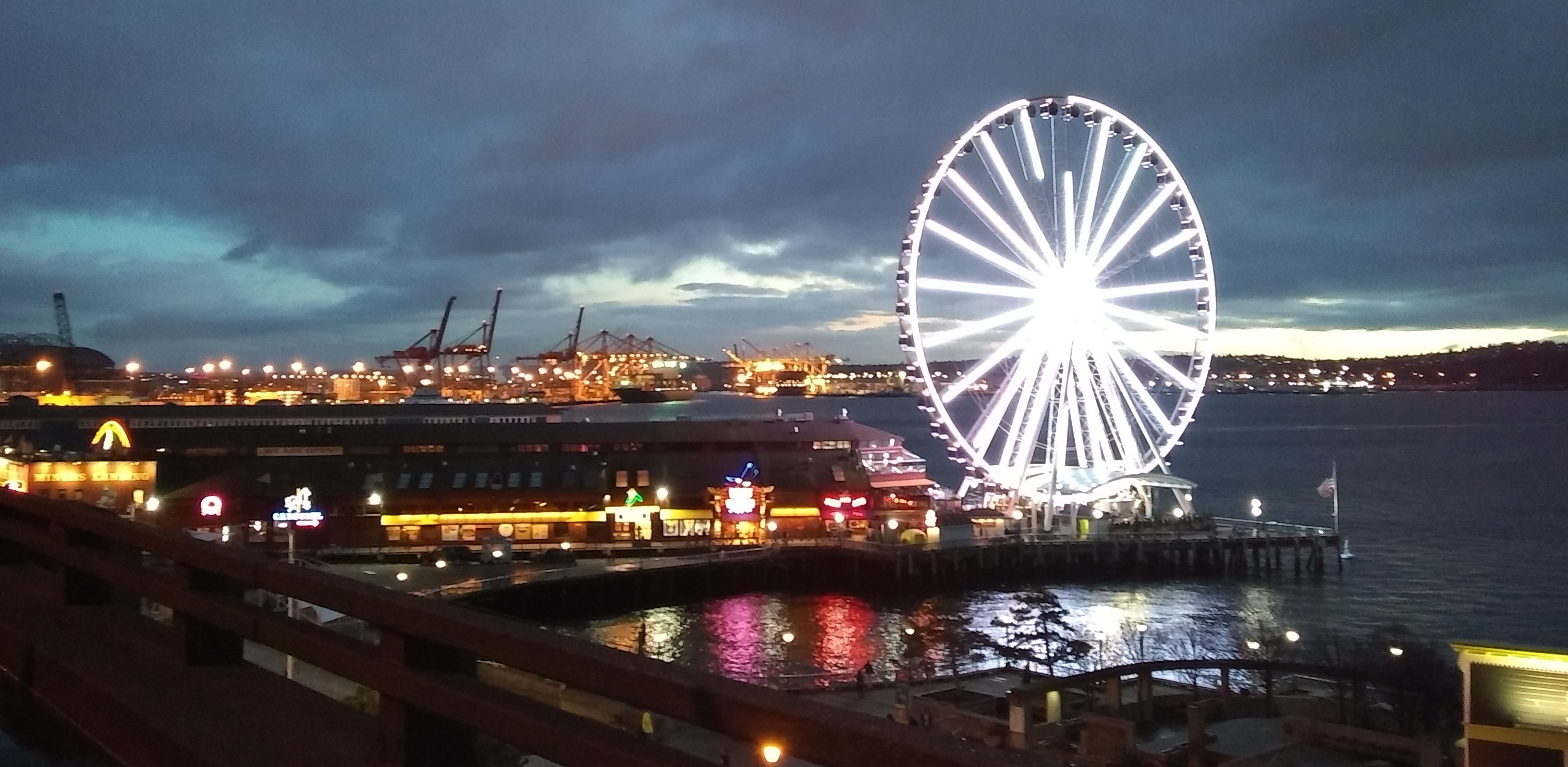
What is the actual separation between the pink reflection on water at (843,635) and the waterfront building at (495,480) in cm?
595

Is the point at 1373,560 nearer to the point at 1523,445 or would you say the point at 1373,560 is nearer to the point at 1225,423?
the point at 1523,445

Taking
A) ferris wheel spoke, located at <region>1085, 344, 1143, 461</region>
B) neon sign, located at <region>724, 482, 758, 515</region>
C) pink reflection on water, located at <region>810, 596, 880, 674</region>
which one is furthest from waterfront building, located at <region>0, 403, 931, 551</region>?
ferris wheel spoke, located at <region>1085, 344, 1143, 461</region>

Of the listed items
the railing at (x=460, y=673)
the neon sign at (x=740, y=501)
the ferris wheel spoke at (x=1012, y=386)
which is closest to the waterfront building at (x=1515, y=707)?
the railing at (x=460, y=673)

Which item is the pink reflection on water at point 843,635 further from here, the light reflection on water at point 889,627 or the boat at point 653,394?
the boat at point 653,394

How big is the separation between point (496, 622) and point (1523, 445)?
121 m

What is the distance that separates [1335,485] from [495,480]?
3690cm

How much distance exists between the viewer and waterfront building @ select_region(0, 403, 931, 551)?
41219mm

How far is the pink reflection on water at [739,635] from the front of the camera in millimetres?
28203

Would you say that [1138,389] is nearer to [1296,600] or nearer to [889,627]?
[1296,600]

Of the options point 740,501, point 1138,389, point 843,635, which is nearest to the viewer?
point 843,635

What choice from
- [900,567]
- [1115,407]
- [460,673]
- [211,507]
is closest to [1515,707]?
[460,673]

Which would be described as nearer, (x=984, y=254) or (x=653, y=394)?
(x=984, y=254)

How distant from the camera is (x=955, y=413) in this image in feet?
634

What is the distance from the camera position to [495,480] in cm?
4328
